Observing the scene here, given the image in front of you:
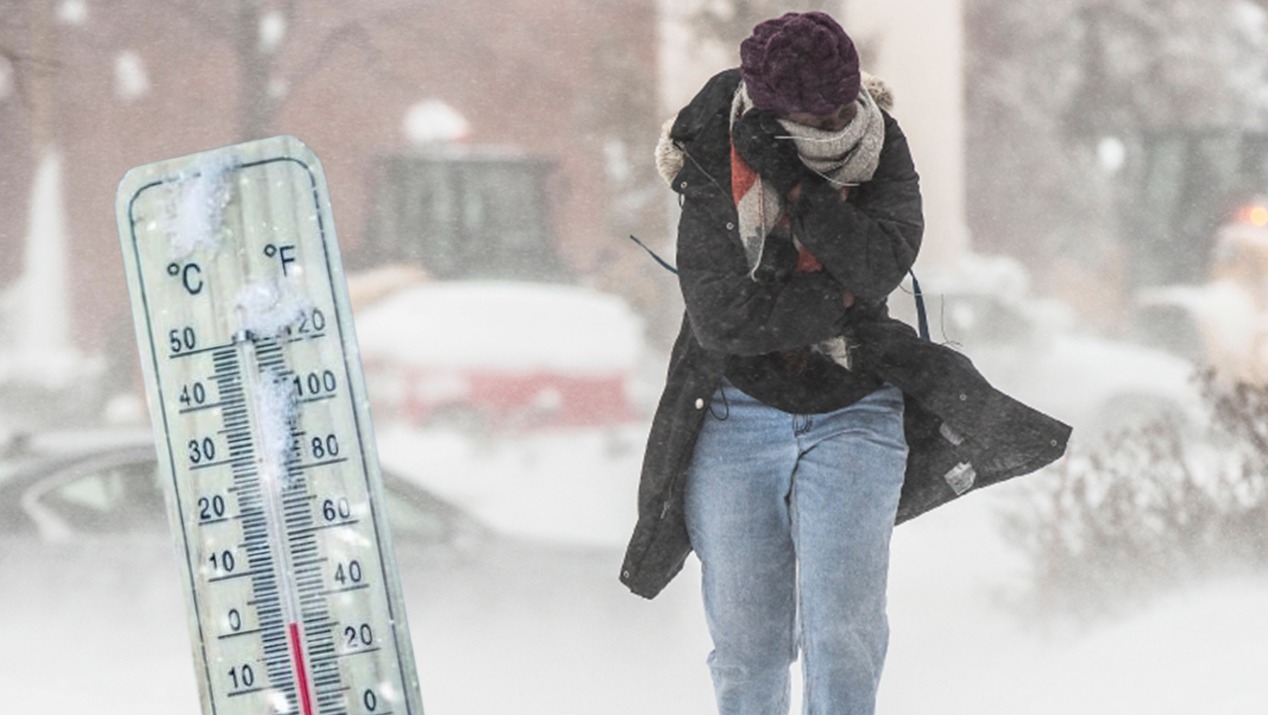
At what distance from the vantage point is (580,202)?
455 centimetres

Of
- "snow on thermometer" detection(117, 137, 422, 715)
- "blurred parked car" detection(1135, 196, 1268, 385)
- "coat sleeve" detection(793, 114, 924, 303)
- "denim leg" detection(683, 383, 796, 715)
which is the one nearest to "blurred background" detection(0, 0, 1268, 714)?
"blurred parked car" detection(1135, 196, 1268, 385)

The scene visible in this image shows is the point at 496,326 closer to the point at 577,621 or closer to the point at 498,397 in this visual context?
the point at 498,397

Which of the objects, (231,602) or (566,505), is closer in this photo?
(231,602)

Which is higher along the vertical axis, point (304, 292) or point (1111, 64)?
point (1111, 64)

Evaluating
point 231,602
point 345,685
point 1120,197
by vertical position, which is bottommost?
point 345,685

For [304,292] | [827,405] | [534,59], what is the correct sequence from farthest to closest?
[534,59] → [827,405] → [304,292]

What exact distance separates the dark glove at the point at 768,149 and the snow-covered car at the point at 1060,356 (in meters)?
2.45

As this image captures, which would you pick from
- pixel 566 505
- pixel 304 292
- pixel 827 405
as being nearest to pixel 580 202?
pixel 566 505

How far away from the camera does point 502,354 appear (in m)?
4.54

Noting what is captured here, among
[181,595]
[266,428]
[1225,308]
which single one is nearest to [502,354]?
[181,595]

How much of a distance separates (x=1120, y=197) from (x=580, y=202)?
1.58 meters

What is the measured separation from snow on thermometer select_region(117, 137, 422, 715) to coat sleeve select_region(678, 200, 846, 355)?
513 mm

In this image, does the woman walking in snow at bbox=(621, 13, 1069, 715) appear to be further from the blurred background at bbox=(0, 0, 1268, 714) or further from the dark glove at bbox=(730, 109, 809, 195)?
the blurred background at bbox=(0, 0, 1268, 714)

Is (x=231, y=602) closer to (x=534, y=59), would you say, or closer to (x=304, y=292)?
(x=304, y=292)
